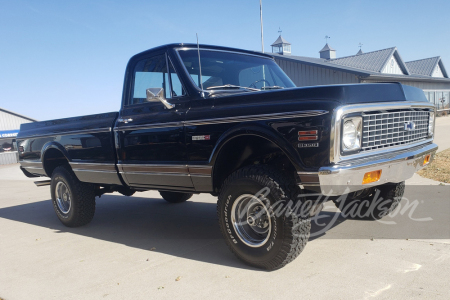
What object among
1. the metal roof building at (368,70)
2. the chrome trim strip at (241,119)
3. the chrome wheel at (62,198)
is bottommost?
the chrome wheel at (62,198)

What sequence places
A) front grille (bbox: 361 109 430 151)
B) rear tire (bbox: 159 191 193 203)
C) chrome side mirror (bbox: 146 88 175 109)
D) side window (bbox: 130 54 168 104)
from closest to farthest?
front grille (bbox: 361 109 430 151)
chrome side mirror (bbox: 146 88 175 109)
side window (bbox: 130 54 168 104)
rear tire (bbox: 159 191 193 203)

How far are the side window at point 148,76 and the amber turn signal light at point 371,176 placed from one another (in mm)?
2384

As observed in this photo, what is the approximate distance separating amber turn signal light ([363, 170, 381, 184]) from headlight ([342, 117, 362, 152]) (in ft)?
0.76

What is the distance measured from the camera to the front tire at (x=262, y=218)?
3.34 metres

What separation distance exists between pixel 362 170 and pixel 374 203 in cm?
184

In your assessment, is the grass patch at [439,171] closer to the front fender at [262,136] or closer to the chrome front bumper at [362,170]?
the chrome front bumper at [362,170]

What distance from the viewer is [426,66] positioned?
33.4 meters

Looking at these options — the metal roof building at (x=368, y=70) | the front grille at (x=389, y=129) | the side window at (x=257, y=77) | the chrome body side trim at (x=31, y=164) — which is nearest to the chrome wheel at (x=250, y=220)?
the front grille at (x=389, y=129)

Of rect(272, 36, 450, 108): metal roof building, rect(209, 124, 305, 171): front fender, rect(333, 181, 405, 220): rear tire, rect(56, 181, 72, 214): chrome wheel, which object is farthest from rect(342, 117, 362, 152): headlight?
rect(272, 36, 450, 108): metal roof building

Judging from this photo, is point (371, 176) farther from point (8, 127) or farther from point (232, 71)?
point (8, 127)

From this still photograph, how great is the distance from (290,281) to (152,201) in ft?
15.3

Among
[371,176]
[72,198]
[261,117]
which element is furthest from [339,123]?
[72,198]

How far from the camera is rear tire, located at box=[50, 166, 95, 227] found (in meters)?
5.50

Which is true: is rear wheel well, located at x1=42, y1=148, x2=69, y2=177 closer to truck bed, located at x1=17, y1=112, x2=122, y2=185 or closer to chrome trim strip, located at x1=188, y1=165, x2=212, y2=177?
truck bed, located at x1=17, y1=112, x2=122, y2=185
